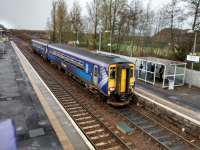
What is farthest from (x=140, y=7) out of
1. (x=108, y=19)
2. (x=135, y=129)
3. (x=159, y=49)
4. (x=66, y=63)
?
(x=135, y=129)

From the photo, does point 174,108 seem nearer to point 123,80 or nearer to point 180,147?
point 123,80

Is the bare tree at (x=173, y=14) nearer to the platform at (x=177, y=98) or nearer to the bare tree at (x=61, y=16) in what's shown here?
the platform at (x=177, y=98)

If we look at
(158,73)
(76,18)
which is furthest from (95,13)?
(158,73)

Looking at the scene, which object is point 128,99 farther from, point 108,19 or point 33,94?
point 108,19

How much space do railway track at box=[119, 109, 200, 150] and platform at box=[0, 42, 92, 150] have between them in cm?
330

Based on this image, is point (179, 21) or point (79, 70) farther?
point (179, 21)

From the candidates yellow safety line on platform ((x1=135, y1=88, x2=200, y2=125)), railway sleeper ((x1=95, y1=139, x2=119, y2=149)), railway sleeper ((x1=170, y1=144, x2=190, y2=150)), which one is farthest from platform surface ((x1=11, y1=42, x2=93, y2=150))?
yellow safety line on platform ((x1=135, y1=88, x2=200, y2=125))

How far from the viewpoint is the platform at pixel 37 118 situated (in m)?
8.39

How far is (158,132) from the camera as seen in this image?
411 inches

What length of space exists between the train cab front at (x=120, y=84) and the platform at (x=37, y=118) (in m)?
3.11

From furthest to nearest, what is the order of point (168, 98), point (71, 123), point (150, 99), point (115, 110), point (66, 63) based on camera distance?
point (66, 63)
point (168, 98)
point (150, 99)
point (115, 110)
point (71, 123)

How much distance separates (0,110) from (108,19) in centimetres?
2864

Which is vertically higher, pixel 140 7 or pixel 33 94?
pixel 140 7

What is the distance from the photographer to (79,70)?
1652 cm
